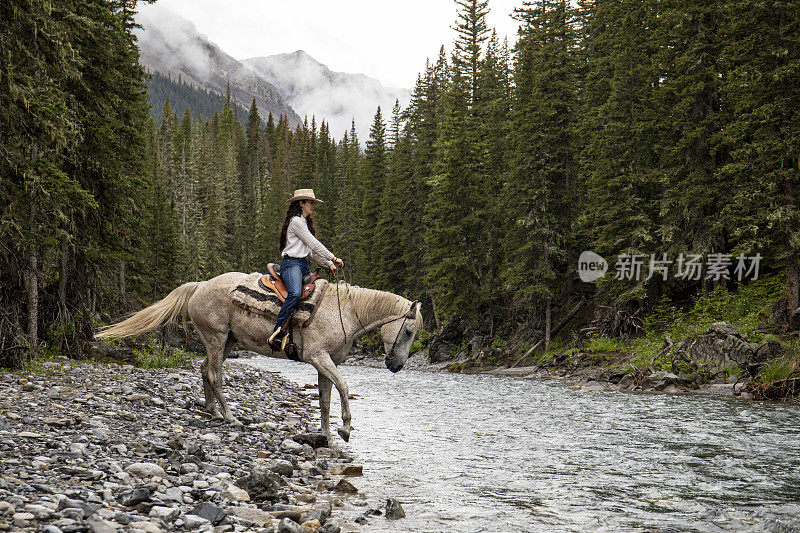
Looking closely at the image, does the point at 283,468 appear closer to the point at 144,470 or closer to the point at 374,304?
the point at 144,470

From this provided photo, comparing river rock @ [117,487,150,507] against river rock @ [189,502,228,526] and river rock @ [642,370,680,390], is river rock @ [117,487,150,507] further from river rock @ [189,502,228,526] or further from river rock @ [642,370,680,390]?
river rock @ [642,370,680,390]

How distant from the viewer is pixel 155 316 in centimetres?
1070

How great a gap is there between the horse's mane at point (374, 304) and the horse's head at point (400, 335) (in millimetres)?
175

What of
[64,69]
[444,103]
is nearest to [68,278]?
[64,69]

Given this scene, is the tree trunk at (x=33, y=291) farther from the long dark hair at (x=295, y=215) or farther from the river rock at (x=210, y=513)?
the river rock at (x=210, y=513)

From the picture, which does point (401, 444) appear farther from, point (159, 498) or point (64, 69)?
point (64, 69)

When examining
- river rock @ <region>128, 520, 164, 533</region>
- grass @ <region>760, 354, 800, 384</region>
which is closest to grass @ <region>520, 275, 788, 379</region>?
grass @ <region>760, 354, 800, 384</region>

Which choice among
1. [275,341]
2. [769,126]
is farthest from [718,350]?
[275,341]

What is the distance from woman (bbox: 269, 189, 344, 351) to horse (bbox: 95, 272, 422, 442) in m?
0.38

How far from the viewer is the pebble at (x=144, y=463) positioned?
4688 millimetres

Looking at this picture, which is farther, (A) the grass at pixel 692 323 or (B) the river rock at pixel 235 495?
(A) the grass at pixel 692 323

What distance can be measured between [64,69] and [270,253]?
6532 cm

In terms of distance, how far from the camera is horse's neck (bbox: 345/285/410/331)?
9633 millimetres

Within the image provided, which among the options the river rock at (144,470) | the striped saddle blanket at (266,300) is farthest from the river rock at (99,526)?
the striped saddle blanket at (266,300)
